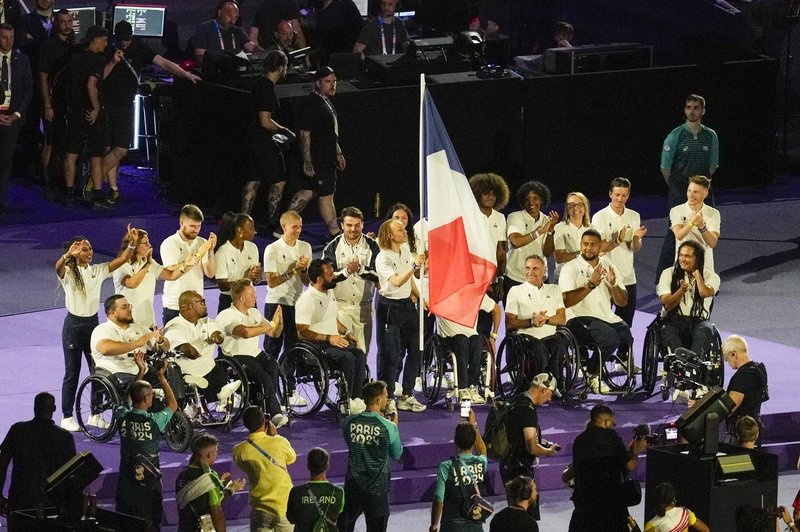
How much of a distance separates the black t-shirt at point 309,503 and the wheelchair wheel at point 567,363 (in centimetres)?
361

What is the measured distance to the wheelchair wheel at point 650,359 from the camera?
13109 mm

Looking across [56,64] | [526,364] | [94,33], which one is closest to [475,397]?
[526,364]

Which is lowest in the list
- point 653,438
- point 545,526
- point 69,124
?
point 545,526

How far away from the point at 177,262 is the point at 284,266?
2.77 ft

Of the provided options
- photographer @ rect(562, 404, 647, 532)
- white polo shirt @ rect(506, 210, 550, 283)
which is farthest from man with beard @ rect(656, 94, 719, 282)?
photographer @ rect(562, 404, 647, 532)

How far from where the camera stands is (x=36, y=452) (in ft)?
33.4

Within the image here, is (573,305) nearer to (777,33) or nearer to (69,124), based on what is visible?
(69,124)

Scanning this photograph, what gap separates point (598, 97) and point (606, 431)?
9.64 meters

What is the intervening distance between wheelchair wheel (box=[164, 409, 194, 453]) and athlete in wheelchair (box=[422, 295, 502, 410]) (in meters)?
2.11

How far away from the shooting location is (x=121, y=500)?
34.2 feet

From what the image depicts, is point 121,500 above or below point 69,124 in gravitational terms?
below

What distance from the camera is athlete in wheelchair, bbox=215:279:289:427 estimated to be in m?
12.1

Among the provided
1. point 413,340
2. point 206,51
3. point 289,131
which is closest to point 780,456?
point 413,340

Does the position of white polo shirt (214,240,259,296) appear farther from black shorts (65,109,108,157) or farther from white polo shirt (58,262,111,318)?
black shorts (65,109,108,157)
